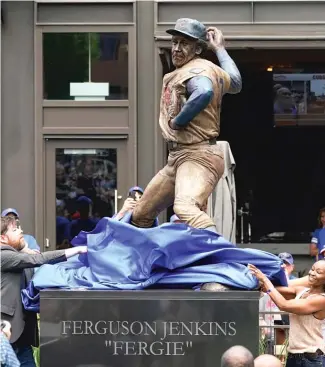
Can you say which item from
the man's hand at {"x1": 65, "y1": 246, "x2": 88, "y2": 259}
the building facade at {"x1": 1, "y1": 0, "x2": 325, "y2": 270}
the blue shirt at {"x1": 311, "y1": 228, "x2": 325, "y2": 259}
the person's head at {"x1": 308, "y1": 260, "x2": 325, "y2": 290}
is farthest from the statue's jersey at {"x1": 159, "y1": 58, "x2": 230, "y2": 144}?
the blue shirt at {"x1": 311, "y1": 228, "x2": 325, "y2": 259}

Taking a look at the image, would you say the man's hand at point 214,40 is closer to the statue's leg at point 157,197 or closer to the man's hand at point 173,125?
the man's hand at point 173,125

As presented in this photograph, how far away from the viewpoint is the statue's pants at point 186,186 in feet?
28.9

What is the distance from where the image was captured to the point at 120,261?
888cm

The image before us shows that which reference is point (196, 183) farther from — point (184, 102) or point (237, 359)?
point (237, 359)

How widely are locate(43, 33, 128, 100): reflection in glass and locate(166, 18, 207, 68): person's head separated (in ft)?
21.6

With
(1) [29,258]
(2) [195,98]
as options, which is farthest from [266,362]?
(1) [29,258]

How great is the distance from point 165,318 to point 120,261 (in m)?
0.64

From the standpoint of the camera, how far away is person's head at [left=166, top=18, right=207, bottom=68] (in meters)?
8.96

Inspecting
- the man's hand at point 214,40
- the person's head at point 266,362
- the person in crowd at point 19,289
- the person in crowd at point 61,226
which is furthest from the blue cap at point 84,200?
the person's head at point 266,362

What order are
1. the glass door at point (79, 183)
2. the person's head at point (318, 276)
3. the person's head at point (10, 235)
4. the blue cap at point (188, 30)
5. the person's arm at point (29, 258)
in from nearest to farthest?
1. the person's head at point (318, 276)
2. the blue cap at point (188, 30)
3. the person's arm at point (29, 258)
4. the person's head at point (10, 235)
5. the glass door at point (79, 183)

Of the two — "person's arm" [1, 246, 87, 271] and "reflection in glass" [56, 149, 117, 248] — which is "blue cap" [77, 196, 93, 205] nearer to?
"reflection in glass" [56, 149, 117, 248]

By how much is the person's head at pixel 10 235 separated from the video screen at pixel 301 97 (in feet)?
27.3

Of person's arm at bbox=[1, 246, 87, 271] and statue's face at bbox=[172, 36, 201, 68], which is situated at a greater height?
statue's face at bbox=[172, 36, 201, 68]

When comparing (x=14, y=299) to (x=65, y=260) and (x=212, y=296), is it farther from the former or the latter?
(x=212, y=296)
